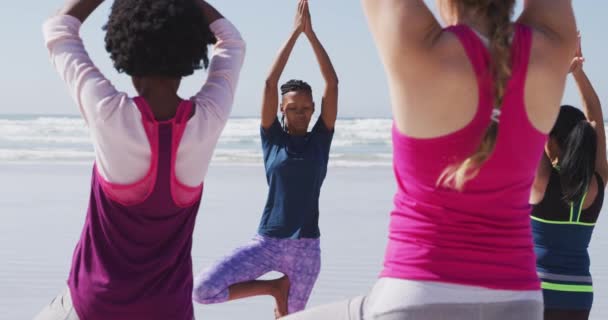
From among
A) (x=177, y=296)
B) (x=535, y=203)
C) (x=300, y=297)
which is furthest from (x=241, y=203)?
(x=177, y=296)

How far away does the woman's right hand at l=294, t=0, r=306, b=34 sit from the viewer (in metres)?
5.54

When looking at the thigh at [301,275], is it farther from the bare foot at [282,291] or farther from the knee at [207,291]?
the knee at [207,291]

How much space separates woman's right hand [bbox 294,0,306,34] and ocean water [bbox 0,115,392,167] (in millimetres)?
17620

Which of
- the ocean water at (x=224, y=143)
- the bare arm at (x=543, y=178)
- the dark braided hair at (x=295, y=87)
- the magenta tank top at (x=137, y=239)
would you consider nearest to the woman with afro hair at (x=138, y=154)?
the magenta tank top at (x=137, y=239)

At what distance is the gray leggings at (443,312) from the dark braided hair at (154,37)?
36.0 inches

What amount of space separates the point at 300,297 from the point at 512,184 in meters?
3.58

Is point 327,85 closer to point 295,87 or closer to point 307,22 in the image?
point 295,87

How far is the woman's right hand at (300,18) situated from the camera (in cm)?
554

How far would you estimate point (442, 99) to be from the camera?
2.31 metres

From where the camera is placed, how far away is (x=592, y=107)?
4.90 meters

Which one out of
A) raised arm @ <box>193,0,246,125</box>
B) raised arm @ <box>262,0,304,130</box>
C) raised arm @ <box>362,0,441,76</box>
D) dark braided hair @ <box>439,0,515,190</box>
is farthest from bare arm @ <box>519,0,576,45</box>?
raised arm @ <box>262,0,304,130</box>

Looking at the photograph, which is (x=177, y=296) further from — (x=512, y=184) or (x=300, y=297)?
(x=300, y=297)

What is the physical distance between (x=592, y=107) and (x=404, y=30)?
115 inches

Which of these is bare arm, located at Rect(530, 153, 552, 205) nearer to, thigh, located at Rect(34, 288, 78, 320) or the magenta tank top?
the magenta tank top
